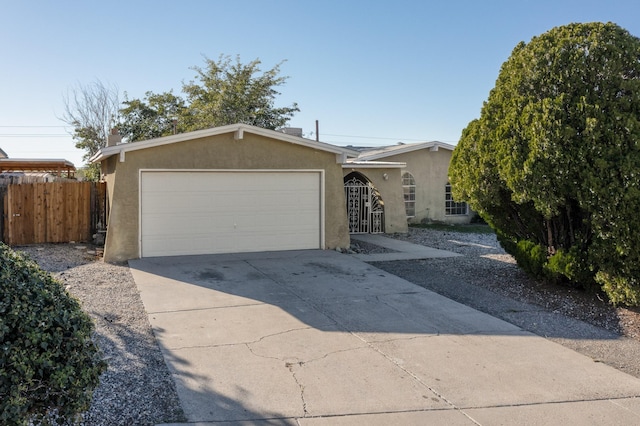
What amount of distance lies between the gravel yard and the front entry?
208 inches

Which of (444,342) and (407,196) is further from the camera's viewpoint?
(407,196)

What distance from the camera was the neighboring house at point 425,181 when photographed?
67.4 ft

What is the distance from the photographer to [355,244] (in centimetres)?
1408

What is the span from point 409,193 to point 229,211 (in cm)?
1082

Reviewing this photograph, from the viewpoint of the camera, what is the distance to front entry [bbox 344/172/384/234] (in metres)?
17.3

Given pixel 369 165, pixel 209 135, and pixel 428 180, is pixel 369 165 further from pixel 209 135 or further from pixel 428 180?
pixel 209 135

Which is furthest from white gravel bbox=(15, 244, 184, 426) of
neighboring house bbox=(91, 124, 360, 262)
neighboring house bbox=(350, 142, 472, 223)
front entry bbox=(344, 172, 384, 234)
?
neighboring house bbox=(350, 142, 472, 223)

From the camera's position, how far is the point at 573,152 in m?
6.82

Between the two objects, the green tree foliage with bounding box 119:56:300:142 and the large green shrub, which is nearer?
the large green shrub

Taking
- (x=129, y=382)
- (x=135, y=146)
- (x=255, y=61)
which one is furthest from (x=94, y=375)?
(x=255, y=61)

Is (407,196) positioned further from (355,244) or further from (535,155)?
(535,155)

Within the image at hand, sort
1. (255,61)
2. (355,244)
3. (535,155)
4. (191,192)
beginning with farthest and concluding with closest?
(255,61), (355,244), (191,192), (535,155)

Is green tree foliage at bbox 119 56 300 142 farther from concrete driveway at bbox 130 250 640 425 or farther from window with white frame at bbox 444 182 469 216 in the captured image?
concrete driveway at bbox 130 250 640 425

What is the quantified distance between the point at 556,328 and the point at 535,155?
2.53 m
